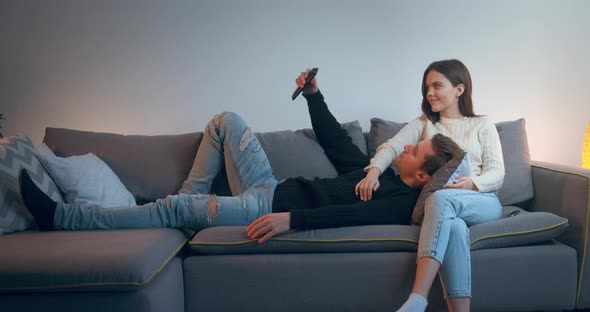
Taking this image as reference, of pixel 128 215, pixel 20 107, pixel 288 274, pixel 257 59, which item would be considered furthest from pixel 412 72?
pixel 20 107

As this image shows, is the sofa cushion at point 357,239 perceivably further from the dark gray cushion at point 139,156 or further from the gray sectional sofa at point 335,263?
the dark gray cushion at point 139,156

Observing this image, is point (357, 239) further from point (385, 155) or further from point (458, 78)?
point (458, 78)

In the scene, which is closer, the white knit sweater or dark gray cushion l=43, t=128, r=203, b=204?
the white knit sweater

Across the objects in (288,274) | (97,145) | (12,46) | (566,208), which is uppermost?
(12,46)

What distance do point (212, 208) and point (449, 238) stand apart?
92cm

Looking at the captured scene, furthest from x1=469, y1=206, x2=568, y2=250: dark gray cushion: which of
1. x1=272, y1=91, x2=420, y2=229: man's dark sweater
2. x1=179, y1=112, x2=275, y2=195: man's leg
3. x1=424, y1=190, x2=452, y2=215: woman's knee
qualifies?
x1=179, y1=112, x2=275, y2=195: man's leg

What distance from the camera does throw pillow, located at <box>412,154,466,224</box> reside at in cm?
191

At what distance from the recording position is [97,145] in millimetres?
2418

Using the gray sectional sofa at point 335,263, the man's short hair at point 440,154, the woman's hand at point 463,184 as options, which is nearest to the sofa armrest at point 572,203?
the gray sectional sofa at point 335,263

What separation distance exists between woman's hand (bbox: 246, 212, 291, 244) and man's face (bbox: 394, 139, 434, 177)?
63 centimetres

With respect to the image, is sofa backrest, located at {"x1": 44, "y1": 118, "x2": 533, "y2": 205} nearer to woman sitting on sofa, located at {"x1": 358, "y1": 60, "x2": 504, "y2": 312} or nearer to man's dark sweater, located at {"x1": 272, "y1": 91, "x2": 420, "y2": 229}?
man's dark sweater, located at {"x1": 272, "y1": 91, "x2": 420, "y2": 229}

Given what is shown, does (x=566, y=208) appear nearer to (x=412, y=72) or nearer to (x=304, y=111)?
(x=412, y=72)

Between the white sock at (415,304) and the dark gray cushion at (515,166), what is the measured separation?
3.32 feet

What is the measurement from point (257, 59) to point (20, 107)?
147cm
